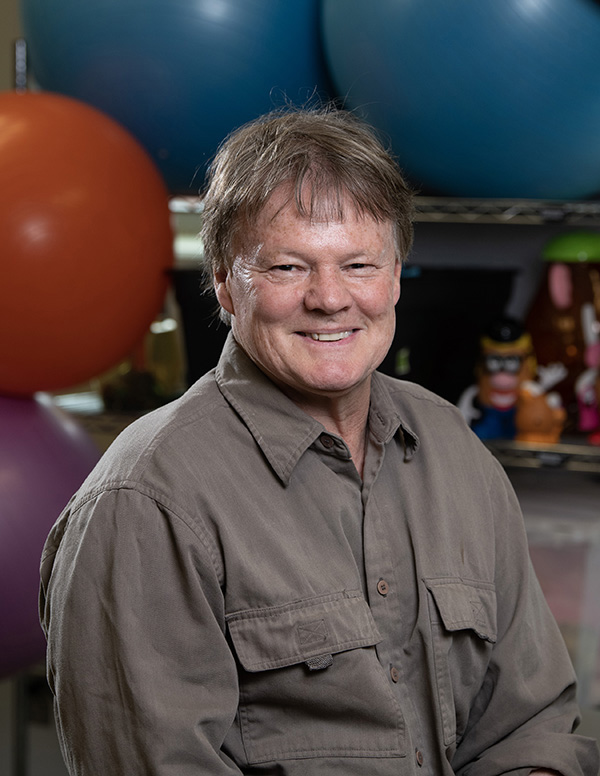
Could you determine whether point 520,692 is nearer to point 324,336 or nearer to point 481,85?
point 324,336

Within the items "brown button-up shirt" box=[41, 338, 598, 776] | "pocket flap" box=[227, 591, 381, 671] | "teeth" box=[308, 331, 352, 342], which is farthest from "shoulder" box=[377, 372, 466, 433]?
"pocket flap" box=[227, 591, 381, 671]

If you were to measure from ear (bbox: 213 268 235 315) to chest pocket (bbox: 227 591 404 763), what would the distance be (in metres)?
0.30

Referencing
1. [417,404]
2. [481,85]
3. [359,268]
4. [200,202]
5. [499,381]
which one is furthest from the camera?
Answer: [499,381]

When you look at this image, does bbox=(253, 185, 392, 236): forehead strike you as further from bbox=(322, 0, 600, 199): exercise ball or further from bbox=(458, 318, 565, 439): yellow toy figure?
bbox=(458, 318, 565, 439): yellow toy figure

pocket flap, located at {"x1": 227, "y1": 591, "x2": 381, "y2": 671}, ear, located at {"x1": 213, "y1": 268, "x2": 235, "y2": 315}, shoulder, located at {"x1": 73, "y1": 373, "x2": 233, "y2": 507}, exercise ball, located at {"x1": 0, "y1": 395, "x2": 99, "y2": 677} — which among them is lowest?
exercise ball, located at {"x1": 0, "y1": 395, "x2": 99, "y2": 677}

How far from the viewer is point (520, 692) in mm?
925

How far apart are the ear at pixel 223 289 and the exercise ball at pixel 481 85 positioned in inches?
26.1

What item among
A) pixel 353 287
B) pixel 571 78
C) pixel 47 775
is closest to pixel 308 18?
pixel 571 78

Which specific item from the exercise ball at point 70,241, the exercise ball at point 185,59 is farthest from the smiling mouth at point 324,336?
the exercise ball at point 185,59

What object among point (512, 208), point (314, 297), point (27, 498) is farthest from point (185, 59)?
point (314, 297)

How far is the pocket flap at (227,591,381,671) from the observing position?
0.79 meters

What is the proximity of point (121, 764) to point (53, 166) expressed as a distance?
0.97 meters

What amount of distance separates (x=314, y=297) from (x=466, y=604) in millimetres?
332

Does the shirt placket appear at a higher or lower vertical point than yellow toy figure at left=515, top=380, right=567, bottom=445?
higher
